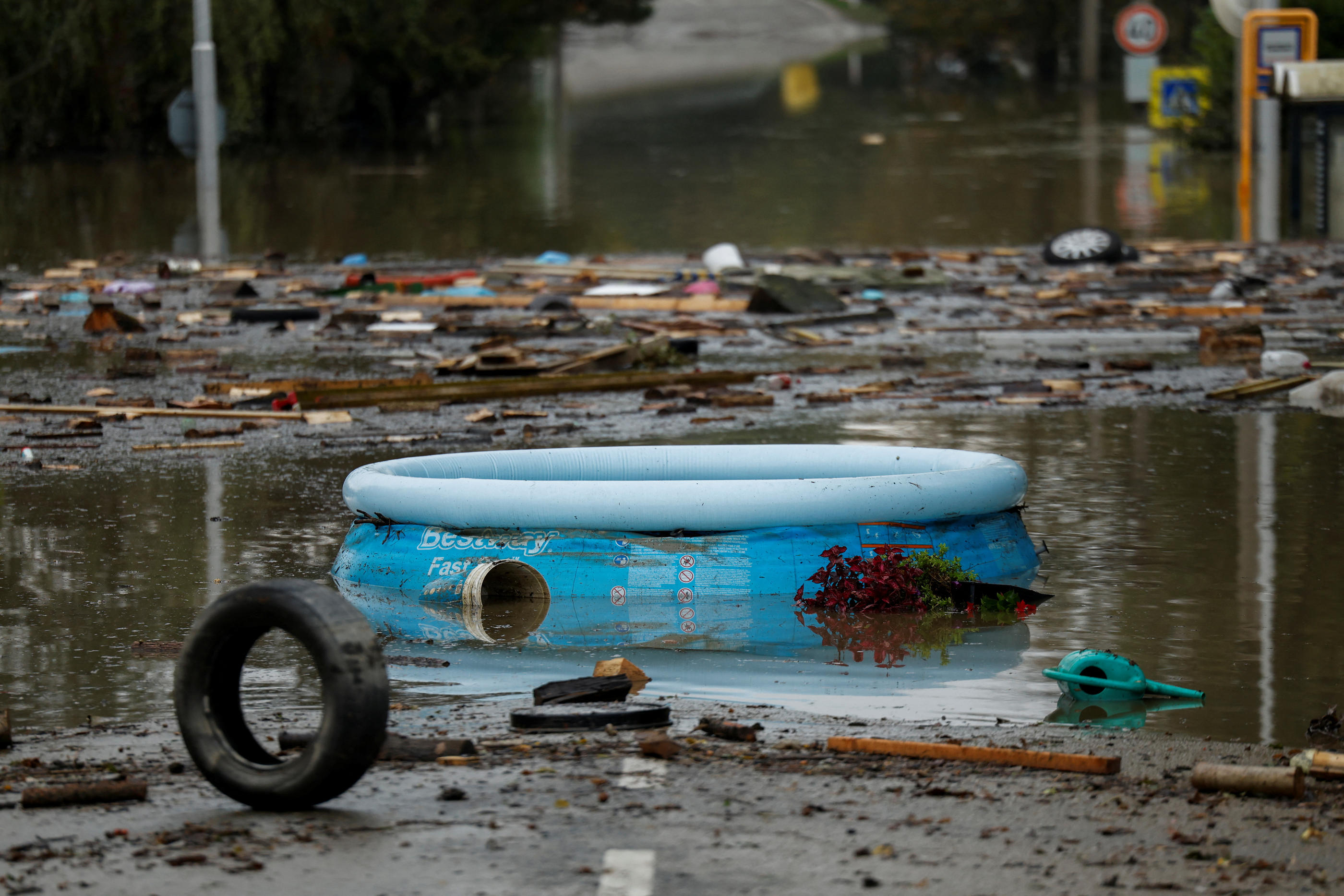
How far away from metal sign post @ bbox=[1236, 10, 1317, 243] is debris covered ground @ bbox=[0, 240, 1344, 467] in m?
1.52

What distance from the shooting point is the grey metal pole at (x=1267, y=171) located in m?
23.1

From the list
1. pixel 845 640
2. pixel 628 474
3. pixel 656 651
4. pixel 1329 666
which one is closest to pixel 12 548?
pixel 628 474

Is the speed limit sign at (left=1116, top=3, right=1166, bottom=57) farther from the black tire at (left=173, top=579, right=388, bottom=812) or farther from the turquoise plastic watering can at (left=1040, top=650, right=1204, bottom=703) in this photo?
the black tire at (left=173, top=579, right=388, bottom=812)

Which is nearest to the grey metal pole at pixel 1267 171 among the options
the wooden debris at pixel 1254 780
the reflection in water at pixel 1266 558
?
the reflection in water at pixel 1266 558

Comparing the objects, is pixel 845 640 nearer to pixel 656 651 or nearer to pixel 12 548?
pixel 656 651

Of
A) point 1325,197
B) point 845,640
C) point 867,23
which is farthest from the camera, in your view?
point 867,23

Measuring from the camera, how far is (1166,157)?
3647cm

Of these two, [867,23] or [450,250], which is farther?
[867,23]

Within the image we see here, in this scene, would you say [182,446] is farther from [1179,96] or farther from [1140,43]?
[1140,43]

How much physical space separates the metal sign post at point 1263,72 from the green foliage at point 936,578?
17104 millimetres

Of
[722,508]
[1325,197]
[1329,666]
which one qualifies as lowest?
[1329,666]

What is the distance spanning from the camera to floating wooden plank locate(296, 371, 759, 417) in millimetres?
12797

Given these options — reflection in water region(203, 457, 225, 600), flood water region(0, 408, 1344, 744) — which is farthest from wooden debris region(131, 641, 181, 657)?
reflection in water region(203, 457, 225, 600)

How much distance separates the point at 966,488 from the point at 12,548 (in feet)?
15.2
